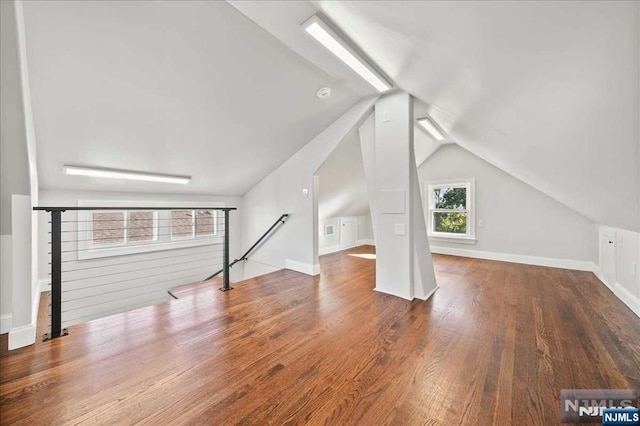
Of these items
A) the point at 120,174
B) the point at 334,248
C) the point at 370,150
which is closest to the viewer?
the point at 120,174

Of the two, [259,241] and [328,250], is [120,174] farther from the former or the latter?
[328,250]

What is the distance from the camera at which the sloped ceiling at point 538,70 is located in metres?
1.02

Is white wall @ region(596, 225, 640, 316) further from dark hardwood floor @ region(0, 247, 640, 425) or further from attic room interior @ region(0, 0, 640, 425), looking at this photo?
dark hardwood floor @ region(0, 247, 640, 425)

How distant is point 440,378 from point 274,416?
1.13 m

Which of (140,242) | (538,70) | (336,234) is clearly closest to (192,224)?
(140,242)

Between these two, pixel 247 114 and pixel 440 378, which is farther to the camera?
pixel 247 114

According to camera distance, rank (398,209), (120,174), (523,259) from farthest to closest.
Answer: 1. (523,259)
2. (120,174)
3. (398,209)

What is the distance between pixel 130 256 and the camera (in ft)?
14.0

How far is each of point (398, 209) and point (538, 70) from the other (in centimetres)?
194

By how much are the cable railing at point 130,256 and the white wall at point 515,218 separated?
5161 mm

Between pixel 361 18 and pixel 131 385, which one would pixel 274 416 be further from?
pixel 361 18

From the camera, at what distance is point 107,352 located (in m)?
1.91

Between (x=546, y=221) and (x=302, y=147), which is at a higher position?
(x=302, y=147)

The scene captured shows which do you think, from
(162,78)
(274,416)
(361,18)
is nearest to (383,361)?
(274,416)
